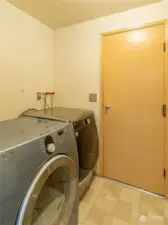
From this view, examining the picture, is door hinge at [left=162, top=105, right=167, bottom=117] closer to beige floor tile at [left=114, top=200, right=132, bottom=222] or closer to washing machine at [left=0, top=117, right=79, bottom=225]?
beige floor tile at [left=114, top=200, right=132, bottom=222]

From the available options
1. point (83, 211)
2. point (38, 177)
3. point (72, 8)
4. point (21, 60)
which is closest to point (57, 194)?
point (38, 177)

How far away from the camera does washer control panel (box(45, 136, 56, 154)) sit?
0.86 m

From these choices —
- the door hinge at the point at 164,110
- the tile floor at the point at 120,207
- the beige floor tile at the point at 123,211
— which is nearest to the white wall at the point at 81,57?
the door hinge at the point at 164,110

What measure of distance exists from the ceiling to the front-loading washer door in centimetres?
163

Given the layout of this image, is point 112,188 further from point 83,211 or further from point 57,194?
point 57,194

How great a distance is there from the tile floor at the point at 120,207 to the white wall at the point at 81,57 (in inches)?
36.7

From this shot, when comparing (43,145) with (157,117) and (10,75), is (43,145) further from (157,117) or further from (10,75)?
(157,117)

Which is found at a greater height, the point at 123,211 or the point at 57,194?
the point at 57,194

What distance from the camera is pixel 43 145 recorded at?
0.84 metres

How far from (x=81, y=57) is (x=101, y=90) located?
54 cm

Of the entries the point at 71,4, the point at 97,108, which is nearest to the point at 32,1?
the point at 71,4

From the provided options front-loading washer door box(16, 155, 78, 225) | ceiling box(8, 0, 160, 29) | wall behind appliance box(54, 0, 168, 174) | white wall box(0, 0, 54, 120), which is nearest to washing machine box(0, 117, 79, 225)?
front-loading washer door box(16, 155, 78, 225)

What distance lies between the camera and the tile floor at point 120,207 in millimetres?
1410

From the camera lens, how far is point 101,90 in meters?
2.03
